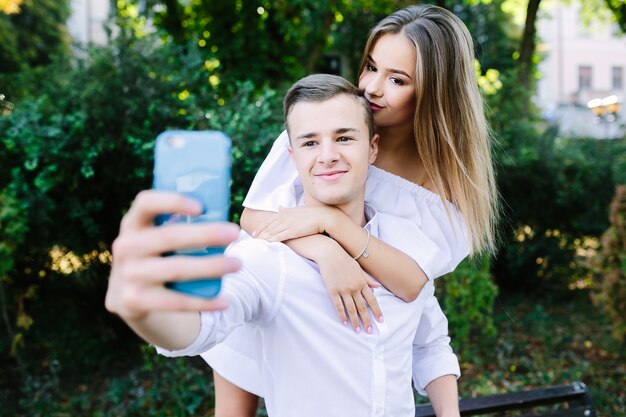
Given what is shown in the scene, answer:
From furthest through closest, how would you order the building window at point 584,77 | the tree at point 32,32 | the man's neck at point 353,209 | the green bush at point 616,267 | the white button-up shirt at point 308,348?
the building window at point 584,77 → the tree at point 32,32 → the green bush at point 616,267 → the man's neck at point 353,209 → the white button-up shirt at point 308,348

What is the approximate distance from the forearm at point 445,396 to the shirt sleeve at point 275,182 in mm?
830

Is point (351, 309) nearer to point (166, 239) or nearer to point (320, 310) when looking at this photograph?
point (320, 310)

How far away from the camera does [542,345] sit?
246 inches

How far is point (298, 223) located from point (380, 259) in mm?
271

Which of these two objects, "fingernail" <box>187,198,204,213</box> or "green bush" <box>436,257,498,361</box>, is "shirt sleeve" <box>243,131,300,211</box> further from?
"green bush" <box>436,257,498,361</box>

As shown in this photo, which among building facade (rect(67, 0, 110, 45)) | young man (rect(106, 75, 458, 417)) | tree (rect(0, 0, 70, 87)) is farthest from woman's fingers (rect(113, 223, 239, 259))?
building facade (rect(67, 0, 110, 45))

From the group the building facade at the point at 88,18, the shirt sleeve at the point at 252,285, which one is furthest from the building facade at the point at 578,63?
the shirt sleeve at the point at 252,285

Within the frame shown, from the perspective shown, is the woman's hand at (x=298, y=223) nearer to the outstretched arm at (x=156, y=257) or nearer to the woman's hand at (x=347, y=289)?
the woman's hand at (x=347, y=289)

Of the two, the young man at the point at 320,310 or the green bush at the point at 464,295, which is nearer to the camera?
the young man at the point at 320,310

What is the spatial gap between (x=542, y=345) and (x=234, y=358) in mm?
5128

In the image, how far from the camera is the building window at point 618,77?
3672 centimetres

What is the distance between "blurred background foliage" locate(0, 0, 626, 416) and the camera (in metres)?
4.33

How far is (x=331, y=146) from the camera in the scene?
66.6 inches

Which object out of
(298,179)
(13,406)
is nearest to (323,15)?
(13,406)
